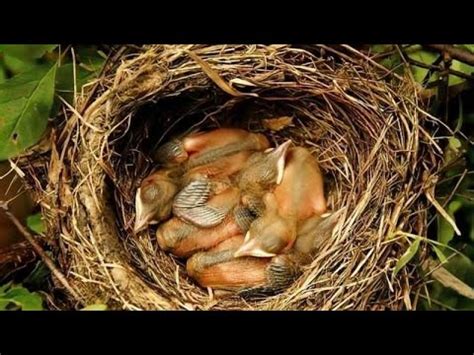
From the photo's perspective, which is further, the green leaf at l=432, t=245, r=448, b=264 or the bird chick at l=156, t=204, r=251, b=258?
the bird chick at l=156, t=204, r=251, b=258

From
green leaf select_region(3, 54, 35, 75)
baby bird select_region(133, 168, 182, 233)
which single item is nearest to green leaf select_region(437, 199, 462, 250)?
baby bird select_region(133, 168, 182, 233)

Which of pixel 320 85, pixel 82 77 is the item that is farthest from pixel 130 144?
pixel 320 85

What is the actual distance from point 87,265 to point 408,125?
442 mm

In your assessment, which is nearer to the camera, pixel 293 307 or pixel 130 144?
pixel 293 307

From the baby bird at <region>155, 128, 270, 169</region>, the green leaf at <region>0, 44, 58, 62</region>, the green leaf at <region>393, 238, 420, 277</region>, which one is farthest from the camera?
the baby bird at <region>155, 128, 270, 169</region>

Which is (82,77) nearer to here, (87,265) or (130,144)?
(130,144)

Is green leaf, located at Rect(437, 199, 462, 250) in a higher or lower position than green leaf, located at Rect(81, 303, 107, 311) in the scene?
higher

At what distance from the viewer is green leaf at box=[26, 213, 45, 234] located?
1.14 metres

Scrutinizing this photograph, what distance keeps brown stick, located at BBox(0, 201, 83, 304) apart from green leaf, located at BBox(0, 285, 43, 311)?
0.04 m

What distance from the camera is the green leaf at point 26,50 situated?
1.10 meters

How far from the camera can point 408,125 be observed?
1.08 m

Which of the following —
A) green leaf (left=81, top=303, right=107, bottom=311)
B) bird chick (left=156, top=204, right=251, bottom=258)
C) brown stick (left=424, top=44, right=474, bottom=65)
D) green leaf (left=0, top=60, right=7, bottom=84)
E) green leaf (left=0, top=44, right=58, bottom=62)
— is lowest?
green leaf (left=81, top=303, right=107, bottom=311)

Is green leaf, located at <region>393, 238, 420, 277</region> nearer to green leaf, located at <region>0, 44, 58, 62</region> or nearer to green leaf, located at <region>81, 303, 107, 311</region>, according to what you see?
green leaf, located at <region>81, 303, 107, 311</region>

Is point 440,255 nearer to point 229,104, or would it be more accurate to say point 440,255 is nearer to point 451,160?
point 451,160
